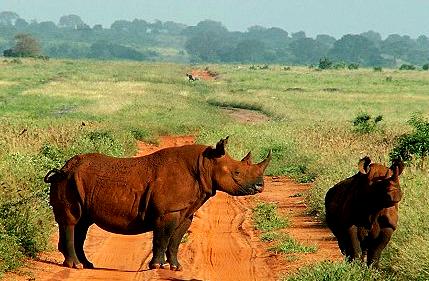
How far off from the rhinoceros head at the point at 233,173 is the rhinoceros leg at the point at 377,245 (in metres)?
1.64

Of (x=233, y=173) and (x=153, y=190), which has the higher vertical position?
(x=233, y=173)

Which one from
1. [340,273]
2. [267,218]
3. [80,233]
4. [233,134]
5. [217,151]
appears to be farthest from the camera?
[233,134]

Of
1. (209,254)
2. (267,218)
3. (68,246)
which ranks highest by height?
(68,246)

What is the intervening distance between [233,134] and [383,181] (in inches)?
765

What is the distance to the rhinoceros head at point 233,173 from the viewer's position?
34.7 ft

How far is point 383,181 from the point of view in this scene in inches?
358

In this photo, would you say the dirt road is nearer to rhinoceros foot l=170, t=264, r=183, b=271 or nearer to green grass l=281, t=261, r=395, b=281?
rhinoceros foot l=170, t=264, r=183, b=271

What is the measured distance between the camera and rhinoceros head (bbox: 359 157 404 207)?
29.5 ft

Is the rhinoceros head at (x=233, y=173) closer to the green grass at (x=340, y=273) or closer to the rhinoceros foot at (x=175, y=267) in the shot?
the rhinoceros foot at (x=175, y=267)

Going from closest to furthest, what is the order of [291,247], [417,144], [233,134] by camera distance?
[291,247] → [417,144] → [233,134]

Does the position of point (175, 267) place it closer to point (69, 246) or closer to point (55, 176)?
point (69, 246)

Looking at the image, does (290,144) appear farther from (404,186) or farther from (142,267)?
(142,267)

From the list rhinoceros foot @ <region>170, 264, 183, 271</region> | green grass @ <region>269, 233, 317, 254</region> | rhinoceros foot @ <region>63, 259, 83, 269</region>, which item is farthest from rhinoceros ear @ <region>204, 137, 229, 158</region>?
green grass @ <region>269, 233, 317, 254</region>

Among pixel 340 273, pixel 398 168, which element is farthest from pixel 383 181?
pixel 340 273
